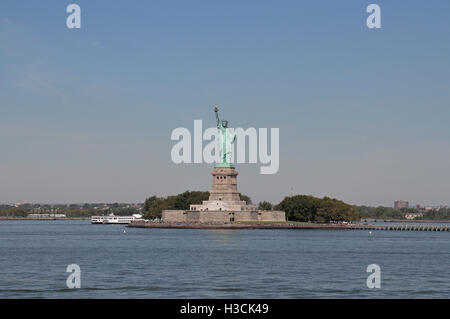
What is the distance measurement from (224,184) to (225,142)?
8140 millimetres

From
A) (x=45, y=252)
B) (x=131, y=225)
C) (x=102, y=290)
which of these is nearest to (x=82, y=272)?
(x=102, y=290)

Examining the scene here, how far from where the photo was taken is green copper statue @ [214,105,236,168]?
14425 cm

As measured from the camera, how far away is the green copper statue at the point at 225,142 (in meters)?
144

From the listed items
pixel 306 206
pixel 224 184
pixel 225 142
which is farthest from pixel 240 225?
pixel 306 206

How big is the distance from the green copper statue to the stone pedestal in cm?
137

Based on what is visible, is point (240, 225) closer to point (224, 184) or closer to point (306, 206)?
point (224, 184)

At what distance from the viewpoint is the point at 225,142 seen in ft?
475

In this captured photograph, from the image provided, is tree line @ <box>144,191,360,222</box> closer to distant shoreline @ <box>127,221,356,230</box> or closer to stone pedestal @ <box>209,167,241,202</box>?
distant shoreline @ <box>127,221,356,230</box>

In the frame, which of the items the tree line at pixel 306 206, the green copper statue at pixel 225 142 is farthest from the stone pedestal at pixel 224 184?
the tree line at pixel 306 206

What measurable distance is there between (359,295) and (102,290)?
1434 centimetres

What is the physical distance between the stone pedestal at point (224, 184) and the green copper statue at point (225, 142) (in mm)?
1365

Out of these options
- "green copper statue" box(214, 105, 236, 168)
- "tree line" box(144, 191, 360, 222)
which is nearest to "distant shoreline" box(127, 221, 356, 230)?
"tree line" box(144, 191, 360, 222)
